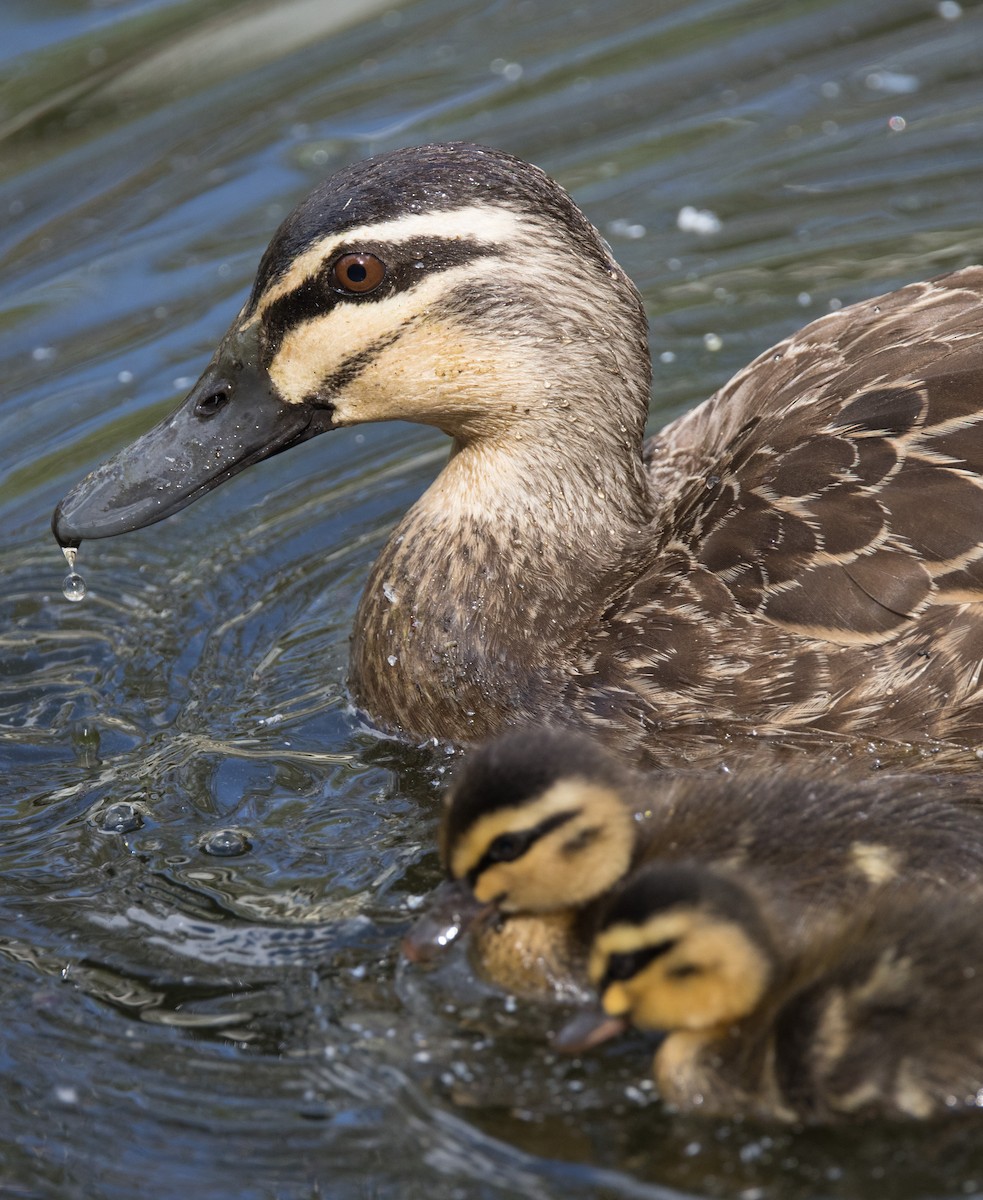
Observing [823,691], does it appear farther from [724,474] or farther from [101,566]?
[101,566]

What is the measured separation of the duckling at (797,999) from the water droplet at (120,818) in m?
1.92

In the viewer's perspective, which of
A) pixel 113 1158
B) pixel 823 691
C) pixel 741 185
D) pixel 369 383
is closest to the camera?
pixel 113 1158

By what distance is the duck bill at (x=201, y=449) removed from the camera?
585 cm

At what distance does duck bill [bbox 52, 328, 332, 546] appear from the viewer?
5.85 meters

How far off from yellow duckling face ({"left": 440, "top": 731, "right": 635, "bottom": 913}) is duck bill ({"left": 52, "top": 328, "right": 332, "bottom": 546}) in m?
1.65

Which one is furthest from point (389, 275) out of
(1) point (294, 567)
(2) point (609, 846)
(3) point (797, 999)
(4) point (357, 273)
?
(3) point (797, 999)

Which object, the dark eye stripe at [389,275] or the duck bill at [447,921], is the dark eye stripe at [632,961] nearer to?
the duck bill at [447,921]

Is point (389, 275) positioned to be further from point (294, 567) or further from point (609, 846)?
point (609, 846)

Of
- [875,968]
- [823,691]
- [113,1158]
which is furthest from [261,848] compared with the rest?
[875,968]

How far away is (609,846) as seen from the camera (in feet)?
14.9

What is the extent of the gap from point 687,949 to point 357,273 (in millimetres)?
2345

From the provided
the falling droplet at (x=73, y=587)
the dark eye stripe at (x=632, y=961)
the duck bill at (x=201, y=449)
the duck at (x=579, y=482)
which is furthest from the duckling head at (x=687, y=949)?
the falling droplet at (x=73, y=587)

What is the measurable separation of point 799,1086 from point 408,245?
2.64 m

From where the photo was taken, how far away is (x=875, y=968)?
13.6ft
